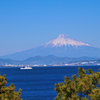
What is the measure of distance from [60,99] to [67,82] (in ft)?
2.97

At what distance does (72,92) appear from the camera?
1332 centimetres

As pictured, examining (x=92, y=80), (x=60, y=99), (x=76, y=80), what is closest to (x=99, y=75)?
(x=92, y=80)

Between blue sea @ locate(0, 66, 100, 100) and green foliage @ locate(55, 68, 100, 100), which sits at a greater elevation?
green foliage @ locate(55, 68, 100, 100)

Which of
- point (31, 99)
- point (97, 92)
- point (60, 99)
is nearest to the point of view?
point (97, 92)

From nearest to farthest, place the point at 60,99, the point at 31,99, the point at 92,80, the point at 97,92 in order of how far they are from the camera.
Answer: the point at 97,92 < the point at 60,99 < the point at 92,80 < the point at 31,99

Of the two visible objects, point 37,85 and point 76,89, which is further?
point 37,85

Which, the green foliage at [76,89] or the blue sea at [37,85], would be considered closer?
the green foliage at [76,89]

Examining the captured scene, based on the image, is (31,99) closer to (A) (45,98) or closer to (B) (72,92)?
(A) (45,98)

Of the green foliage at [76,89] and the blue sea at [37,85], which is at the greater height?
the green foliage at [76,89]

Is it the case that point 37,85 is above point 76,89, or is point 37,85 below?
below

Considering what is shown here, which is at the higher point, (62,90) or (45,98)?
(62,90)

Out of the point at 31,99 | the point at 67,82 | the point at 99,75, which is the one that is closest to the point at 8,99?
the point at 67,82

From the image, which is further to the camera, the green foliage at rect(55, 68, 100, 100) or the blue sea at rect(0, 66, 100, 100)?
the blue sea at rect(0, 66, 100, 100)

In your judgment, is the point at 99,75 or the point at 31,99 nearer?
the point at 99,75
